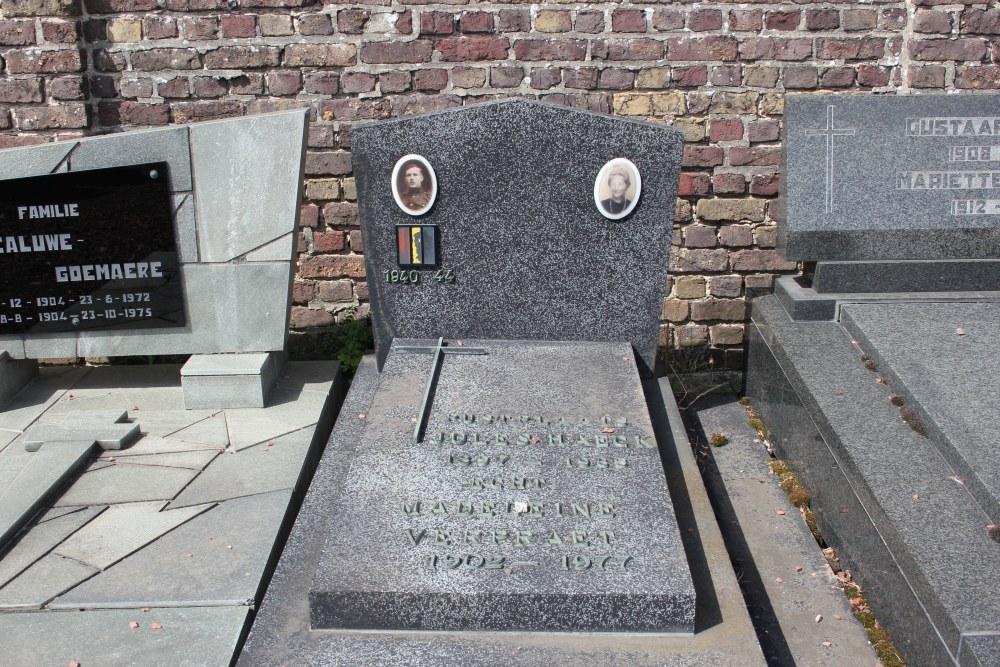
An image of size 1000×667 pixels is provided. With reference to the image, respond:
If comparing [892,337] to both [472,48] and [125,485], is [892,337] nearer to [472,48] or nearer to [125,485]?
[472,48]

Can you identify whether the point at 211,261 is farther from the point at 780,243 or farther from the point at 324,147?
the point at 780,243

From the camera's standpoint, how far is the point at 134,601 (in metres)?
2.57

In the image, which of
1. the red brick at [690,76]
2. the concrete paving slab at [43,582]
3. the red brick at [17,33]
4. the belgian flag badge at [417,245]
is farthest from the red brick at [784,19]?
the concrete paving slab at [43,582]

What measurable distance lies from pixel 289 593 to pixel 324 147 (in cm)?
296

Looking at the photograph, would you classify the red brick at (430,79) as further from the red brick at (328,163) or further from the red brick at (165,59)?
the red brick at (165,59)

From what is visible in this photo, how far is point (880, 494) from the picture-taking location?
276 centimetres

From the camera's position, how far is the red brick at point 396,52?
4.62 metres

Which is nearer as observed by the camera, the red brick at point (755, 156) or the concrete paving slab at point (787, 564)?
the concrete paving slab at point (787, 564)

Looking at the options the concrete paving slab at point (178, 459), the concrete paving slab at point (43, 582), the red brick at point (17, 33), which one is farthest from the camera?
the red brick at point (17, 33)

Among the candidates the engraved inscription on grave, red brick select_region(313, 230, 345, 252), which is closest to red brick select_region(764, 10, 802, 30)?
red brick select_region(313, 230, 345, 252)

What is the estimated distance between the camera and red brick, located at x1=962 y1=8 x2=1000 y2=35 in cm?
453

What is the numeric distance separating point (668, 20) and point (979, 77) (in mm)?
1681

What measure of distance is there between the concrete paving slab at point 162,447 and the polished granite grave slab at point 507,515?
819 millimetres

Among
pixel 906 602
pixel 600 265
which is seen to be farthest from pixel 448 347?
pixel 906 602
